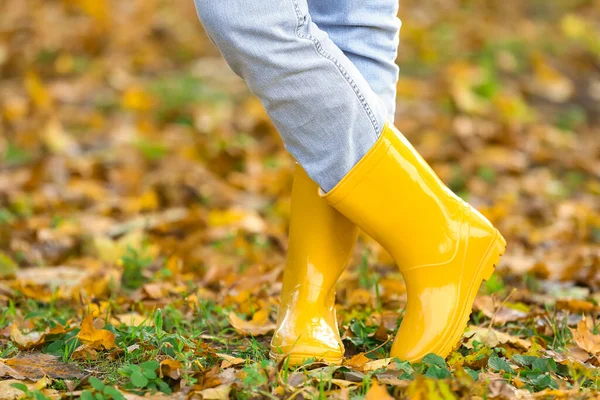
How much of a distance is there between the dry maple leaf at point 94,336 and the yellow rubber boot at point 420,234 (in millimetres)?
517

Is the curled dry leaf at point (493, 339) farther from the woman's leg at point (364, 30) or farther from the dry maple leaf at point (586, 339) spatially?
the woman's leg at point (364, 30)

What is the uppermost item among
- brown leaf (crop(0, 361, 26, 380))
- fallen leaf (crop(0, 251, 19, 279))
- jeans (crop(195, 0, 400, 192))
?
jeans (crop(195, 0, 400, 192))

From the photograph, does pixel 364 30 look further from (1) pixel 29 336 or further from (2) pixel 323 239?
(1) pixel 29 336

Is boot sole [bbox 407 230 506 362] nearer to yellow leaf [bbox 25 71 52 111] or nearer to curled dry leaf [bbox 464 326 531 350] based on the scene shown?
curled dry leaf [bbox 464 326 531 350]

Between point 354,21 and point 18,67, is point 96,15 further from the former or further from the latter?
point 354,21

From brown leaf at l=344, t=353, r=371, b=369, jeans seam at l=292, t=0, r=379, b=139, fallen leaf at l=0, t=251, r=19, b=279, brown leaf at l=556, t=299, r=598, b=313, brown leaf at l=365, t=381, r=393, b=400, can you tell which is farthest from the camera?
fallen leaf at l=0, t=251, r=19, b=279

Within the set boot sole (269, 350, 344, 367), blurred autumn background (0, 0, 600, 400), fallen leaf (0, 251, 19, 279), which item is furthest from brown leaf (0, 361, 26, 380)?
fallen leaf (0, 251, 19, 279)

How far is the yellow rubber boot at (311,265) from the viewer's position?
1581 millimetres

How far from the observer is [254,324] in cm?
180

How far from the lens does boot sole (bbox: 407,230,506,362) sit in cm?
154

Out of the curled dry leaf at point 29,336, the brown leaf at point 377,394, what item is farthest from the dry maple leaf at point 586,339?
the curled dry leaf at point 29,336

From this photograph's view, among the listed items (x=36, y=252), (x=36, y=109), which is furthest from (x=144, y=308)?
(x=36, y=109)

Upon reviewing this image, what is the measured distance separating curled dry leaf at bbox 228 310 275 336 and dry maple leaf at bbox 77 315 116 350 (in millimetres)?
286

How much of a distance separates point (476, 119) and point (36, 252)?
2.38m
